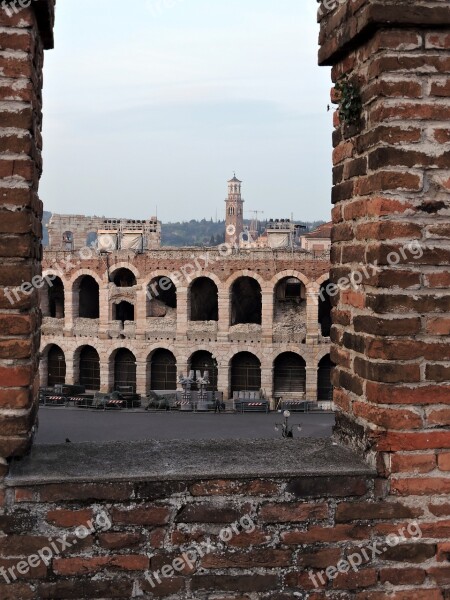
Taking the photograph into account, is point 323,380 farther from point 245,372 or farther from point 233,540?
point 233,540

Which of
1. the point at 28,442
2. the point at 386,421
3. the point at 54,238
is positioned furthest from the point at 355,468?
the point at 54,238

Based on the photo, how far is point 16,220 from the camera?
3016mm

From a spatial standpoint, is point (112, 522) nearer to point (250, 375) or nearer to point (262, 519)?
point (262, 519)

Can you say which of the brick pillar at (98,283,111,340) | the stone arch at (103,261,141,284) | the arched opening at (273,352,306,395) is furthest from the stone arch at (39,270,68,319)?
the arched opening at (273,352,306,395)

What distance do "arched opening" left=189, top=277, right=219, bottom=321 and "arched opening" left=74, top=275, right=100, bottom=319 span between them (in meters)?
5.66

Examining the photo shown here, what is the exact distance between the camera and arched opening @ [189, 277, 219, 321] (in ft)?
114

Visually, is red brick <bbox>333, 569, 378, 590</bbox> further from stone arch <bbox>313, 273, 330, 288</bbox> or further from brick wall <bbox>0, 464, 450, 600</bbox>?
stone arch <bbox>313, 273, 330, 288</bbox>

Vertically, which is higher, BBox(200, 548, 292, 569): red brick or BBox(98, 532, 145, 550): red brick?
BBox(98, 532, 145, 550): red brick

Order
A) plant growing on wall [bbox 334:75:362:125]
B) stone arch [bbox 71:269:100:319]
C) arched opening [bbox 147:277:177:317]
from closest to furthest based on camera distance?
plant growing on wall [bbox 334:75:362:125] → arched opening [bbox 147:277:177:317] → stone arch [bbox 71:269:100:319]

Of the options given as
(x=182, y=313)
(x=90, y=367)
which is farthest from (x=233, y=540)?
(x=90, y=367)

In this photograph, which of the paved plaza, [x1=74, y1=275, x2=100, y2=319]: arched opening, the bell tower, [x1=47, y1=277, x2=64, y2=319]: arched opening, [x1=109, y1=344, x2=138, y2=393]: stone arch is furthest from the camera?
the bell tower

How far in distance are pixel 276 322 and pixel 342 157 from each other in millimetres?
29132

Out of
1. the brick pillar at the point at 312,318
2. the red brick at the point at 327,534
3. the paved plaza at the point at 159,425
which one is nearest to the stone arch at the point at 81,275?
the paved plaza at the point at 159,425

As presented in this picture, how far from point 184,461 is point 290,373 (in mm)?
29854
